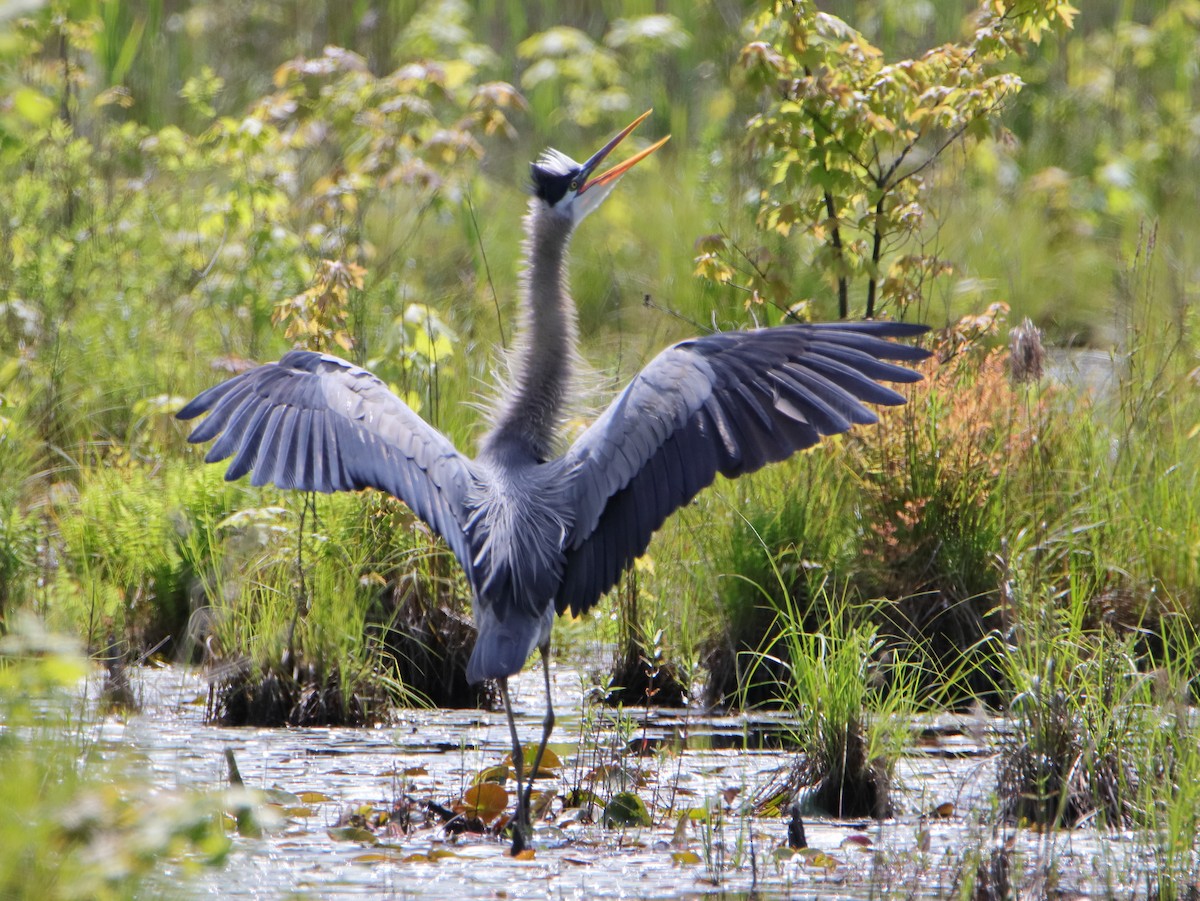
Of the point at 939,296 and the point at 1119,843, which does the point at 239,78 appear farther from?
the point at 1119,843

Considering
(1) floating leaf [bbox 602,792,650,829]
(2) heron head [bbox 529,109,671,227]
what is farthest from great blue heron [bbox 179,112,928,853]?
(2) heron head [bbox 529,109,671,227]

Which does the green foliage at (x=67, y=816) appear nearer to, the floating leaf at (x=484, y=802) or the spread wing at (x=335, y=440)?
the floating leaf at (x=484, y=802)

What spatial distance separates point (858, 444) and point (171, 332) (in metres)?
3.82

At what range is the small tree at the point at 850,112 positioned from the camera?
5.70m

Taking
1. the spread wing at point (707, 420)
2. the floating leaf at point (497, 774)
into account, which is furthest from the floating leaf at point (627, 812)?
the spread wing at point (707, 420)

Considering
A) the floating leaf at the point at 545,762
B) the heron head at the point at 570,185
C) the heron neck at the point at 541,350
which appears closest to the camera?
the floating leaf at the point at 545,762

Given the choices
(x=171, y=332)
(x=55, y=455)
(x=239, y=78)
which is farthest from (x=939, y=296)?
(x=239, y=78)

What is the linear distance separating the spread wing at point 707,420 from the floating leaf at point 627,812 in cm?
57

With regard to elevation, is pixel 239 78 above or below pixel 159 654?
above

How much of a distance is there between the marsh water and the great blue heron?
25 centimetres

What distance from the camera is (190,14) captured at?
48.8 ft

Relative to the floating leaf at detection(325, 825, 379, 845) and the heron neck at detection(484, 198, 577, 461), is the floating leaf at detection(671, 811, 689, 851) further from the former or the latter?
the heron neck at detection(484, 198, 577, 461)

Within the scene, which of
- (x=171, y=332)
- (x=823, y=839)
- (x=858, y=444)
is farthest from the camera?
(x=171, y=332)

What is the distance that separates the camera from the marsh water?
3.37 m
